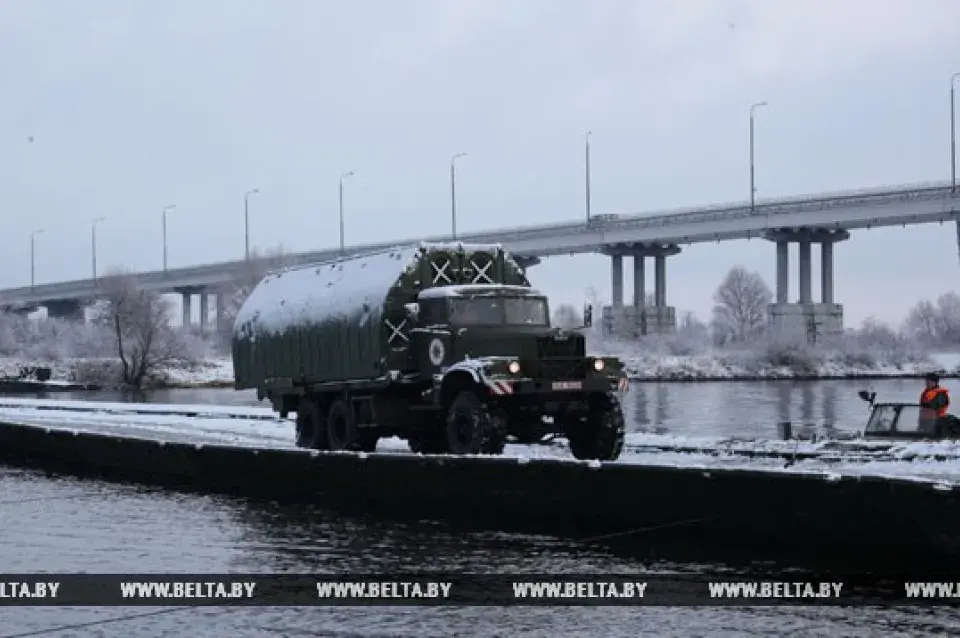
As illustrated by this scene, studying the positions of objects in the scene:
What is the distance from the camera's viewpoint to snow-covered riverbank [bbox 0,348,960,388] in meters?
88.8

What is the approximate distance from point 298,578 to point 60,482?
10620mm

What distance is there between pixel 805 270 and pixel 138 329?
47119mm

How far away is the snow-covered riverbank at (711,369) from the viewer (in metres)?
88.8

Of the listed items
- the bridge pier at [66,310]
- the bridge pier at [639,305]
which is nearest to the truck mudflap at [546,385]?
the bridge pier at [639,305]

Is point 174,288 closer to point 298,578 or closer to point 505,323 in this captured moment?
point 505,323

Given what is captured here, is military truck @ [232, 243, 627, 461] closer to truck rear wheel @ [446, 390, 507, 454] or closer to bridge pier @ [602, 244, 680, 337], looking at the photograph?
truck rear wheel @ [446, 390, 507, 454]

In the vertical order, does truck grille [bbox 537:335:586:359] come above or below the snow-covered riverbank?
above

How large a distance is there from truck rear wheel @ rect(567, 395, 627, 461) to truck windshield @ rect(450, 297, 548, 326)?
5.94 ft

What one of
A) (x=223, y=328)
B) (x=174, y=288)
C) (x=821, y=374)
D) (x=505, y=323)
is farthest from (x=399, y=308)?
(x=174, y=288)

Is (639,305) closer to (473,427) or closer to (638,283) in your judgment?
(638,283)

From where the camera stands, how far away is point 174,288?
446ft

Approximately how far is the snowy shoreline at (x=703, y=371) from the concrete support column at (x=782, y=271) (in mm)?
7187

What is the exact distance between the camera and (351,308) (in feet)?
74.1

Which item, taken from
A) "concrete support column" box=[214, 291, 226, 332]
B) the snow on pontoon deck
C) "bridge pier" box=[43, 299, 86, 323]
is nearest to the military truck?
the snow on pontoon deck
